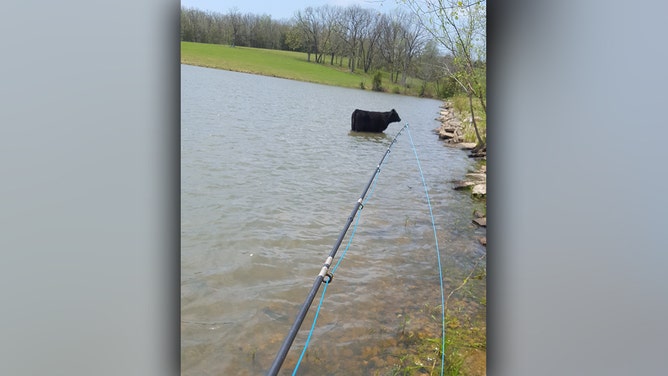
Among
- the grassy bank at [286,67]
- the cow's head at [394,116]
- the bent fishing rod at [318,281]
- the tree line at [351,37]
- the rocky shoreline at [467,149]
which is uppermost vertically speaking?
the tree line at [351,37]

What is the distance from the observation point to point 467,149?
1.41 meters

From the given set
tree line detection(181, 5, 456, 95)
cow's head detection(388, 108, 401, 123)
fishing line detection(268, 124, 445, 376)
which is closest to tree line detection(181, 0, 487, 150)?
tree line detection(181, 5, 456, 95)

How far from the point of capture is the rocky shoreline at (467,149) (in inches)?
54.2

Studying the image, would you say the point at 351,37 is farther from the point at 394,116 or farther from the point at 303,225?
the point at 303,225

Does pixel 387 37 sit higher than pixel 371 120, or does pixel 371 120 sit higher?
pixel 387 37

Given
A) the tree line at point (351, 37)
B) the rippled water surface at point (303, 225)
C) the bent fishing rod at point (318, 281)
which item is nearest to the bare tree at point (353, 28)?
the tree line at point (351, 37)

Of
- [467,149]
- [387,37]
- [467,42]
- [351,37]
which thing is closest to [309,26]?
[351,37]

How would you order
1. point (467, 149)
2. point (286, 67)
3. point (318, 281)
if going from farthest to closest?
point (286, 67)
point (467, 149)
point (318, 281)

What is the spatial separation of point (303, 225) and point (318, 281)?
262 mm

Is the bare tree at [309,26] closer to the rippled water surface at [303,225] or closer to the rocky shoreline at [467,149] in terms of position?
the rippled water surface at [303,225]

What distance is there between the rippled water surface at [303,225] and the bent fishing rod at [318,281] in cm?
3

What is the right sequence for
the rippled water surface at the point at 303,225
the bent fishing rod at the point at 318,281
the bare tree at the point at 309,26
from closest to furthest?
the bent fishing rod at the point at 318,281, the rippled water surface at the point at 303,225, the bare tree at the point at 309,26
